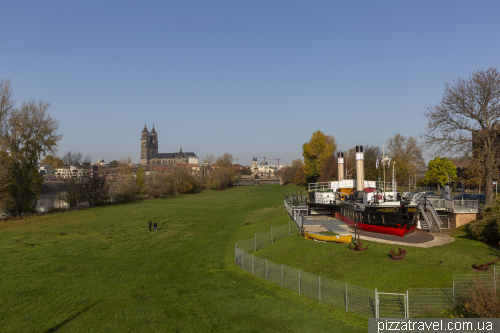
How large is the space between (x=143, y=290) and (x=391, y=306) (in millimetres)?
13138

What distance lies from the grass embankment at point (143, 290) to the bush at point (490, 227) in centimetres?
1338

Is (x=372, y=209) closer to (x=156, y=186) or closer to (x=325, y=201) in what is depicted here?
(x=325, y=201)

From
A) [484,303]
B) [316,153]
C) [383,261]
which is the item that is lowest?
[383,261]

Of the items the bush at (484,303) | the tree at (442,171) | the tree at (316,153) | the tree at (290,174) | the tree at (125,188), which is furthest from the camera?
the tree at (290,174)

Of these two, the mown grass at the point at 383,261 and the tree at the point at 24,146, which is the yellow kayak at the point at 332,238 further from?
the tree at the point at 24,146

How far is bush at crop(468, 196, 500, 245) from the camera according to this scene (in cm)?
2123

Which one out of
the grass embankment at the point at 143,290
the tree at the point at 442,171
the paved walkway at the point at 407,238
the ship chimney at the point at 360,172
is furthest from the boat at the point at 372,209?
the tree at the point at 442,171

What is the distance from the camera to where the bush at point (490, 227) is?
2123 centimetres

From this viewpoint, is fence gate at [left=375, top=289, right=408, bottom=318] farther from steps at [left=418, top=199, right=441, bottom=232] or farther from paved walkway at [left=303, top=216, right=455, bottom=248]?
steps at [left=418, top=199, right=441, bottom=232]

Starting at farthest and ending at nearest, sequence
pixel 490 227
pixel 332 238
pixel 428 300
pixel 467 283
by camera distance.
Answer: pixel 332 238
pixel 490 227
pixel 467 283
pixel 428 300

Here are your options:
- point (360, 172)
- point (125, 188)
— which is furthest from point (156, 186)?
point (360, 172)

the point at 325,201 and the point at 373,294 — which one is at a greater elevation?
the point at 325,201

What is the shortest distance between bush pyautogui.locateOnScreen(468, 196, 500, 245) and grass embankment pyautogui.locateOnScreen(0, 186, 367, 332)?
13.4m

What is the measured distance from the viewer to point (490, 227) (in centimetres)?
2175
